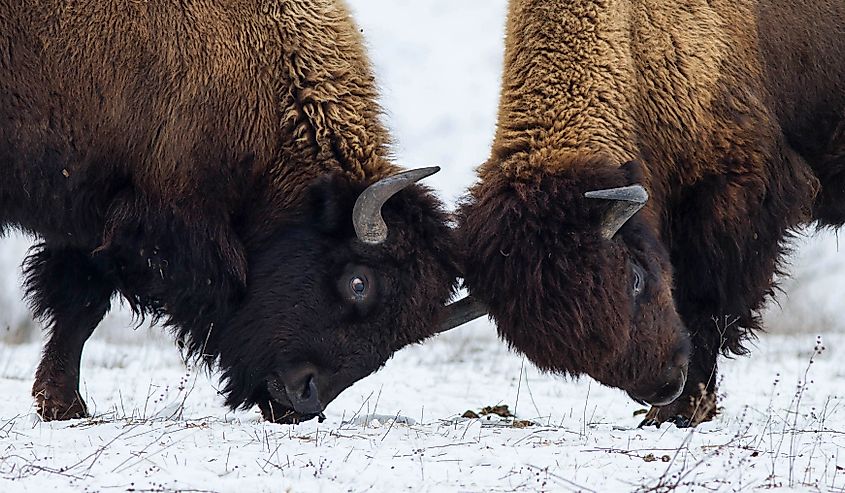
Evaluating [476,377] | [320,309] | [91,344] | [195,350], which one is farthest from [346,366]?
[91,344]

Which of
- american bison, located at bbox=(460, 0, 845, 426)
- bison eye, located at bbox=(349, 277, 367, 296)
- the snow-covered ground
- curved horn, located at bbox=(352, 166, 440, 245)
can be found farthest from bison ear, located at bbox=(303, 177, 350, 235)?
american bison, located at bbox=(460, 0, 845, 426)

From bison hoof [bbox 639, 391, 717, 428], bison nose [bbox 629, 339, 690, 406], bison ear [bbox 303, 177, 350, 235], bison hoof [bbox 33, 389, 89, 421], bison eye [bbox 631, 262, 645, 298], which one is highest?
bison ear [bbox 303, 177, 350, 235]

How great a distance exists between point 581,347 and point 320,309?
1333 millimetres

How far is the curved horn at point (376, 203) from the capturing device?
6066mm

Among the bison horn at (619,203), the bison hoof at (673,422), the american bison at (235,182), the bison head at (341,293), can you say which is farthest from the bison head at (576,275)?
the bison hoof at (673,422)

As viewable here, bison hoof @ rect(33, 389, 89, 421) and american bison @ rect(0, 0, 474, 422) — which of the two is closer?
american bison @ rect(0, 0, 474, 422)

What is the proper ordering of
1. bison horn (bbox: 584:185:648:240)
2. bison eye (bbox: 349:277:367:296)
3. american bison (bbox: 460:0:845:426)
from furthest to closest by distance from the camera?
1. bison eye (bbox: 349:277:367:296)
2. american bison (bbox: 460:0:845:426)
3. bison horn (bbox: 584:185:648:240)

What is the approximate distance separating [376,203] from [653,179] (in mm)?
1597

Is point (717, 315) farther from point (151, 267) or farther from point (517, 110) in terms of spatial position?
point (151, 267)

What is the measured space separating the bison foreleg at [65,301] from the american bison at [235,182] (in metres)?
0.47

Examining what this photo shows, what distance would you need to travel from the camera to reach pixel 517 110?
21.5 ft

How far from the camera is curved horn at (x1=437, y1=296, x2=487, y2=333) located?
6.28m

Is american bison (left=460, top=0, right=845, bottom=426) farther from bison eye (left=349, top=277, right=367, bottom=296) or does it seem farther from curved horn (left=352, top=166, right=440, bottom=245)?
bison eye (left=349, top=277, right=367, bottom=296)

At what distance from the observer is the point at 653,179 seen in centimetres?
671
